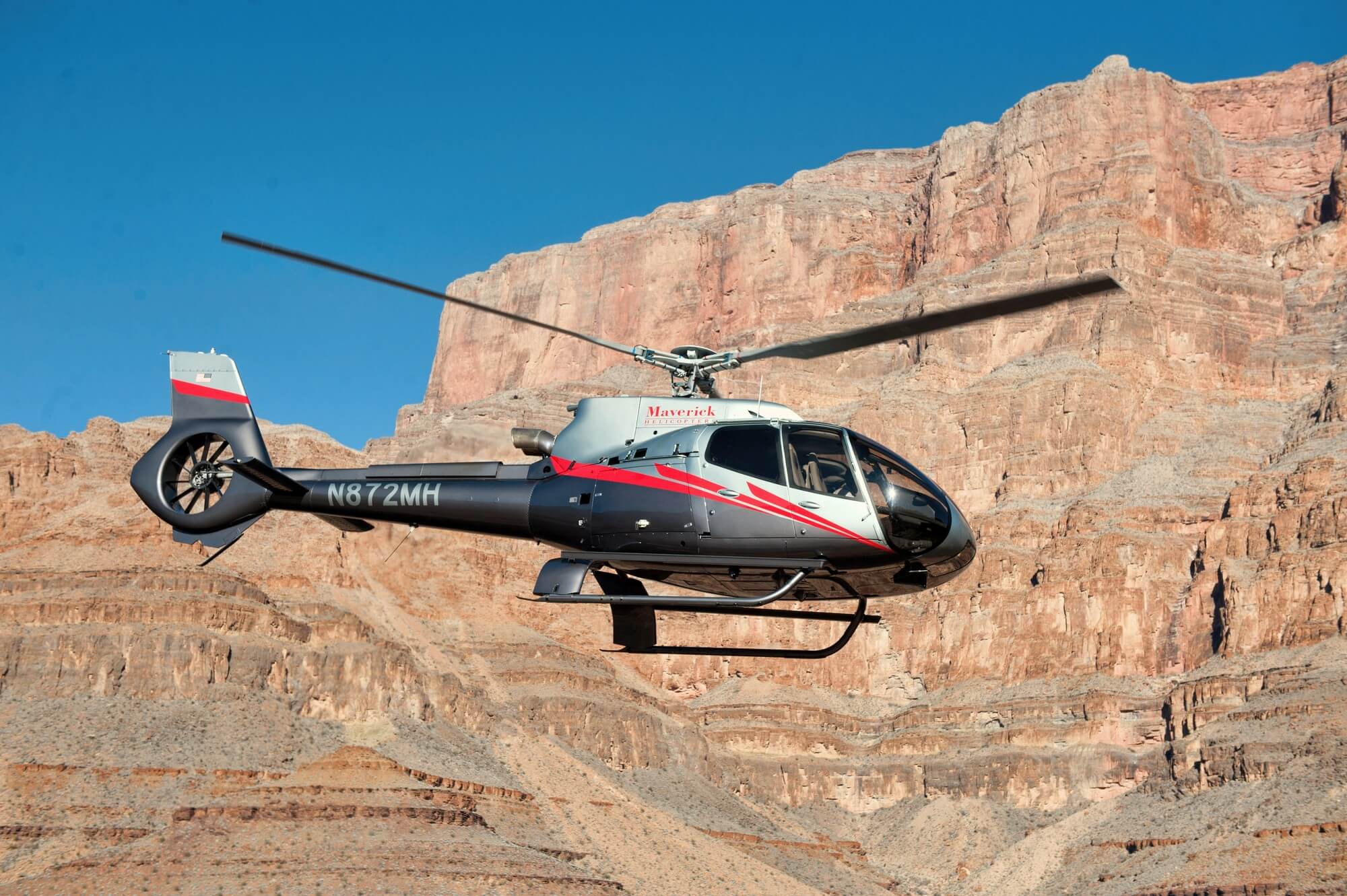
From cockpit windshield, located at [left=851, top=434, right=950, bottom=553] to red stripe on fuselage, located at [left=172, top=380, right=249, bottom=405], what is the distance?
42.1ft

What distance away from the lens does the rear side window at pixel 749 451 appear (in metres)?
25.7

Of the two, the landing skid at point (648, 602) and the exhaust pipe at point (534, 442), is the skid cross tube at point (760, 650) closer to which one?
Result: the landing skid at point (648, 602)

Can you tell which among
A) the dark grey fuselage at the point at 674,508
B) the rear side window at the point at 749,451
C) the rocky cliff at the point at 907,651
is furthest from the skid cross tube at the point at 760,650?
the rocky cliff at the point at 907,651

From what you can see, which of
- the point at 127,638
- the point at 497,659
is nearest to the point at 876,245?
the point at 497,659

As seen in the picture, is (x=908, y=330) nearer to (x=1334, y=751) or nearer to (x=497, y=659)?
(x=1334, y=751)

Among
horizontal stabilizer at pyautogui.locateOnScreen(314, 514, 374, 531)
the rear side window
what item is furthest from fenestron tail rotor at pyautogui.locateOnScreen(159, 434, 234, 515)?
the rear side window

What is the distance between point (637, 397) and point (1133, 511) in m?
105

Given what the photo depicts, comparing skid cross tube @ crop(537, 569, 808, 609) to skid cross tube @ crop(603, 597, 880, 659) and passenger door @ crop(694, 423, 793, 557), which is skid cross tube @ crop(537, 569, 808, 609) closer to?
skid cross tube @ crop(603, 597, 880, 659)

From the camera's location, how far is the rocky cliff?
3061 inches

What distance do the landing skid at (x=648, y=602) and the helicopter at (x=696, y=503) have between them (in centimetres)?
3

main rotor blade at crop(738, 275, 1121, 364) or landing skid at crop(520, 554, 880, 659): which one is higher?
main rotor blade at crop(738, 275, 1121, 364)

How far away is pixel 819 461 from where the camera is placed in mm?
25875

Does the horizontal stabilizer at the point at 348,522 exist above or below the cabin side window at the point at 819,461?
below

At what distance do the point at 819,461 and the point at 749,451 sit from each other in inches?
42.1
